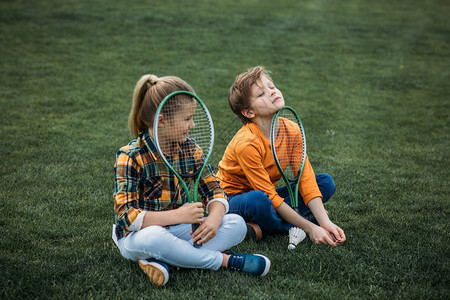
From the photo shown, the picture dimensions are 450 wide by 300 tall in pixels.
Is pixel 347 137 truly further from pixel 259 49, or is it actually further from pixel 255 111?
pixel 259 49

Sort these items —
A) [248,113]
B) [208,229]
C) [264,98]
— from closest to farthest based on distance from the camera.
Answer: [208,229], [264,98], [248,113]

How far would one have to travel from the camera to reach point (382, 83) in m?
9.98

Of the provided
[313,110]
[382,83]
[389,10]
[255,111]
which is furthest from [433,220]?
[389,10]

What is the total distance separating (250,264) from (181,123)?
1.05 m

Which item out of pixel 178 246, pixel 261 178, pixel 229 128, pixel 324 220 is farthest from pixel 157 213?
pixel 229 128

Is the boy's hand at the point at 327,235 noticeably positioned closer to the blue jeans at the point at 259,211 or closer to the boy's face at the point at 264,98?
the blue jeans at the point at 259,211

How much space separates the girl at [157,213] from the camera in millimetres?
3055

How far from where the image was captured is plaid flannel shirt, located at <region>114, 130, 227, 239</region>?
3.05m

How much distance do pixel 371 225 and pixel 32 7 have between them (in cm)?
1413

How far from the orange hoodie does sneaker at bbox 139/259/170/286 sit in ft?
3.60

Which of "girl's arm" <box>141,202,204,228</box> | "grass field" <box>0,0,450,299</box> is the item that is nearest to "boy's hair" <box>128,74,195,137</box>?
"girl's arm" <box>141,202,204,228</box>

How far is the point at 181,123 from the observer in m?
3.12

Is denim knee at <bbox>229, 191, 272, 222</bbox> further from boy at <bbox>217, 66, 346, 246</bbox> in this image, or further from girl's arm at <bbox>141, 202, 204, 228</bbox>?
girl's arm at <bbox>141, 202, 204, 228</bbox>

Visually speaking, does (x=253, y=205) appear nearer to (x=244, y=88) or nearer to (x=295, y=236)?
(x=295, y=236)
